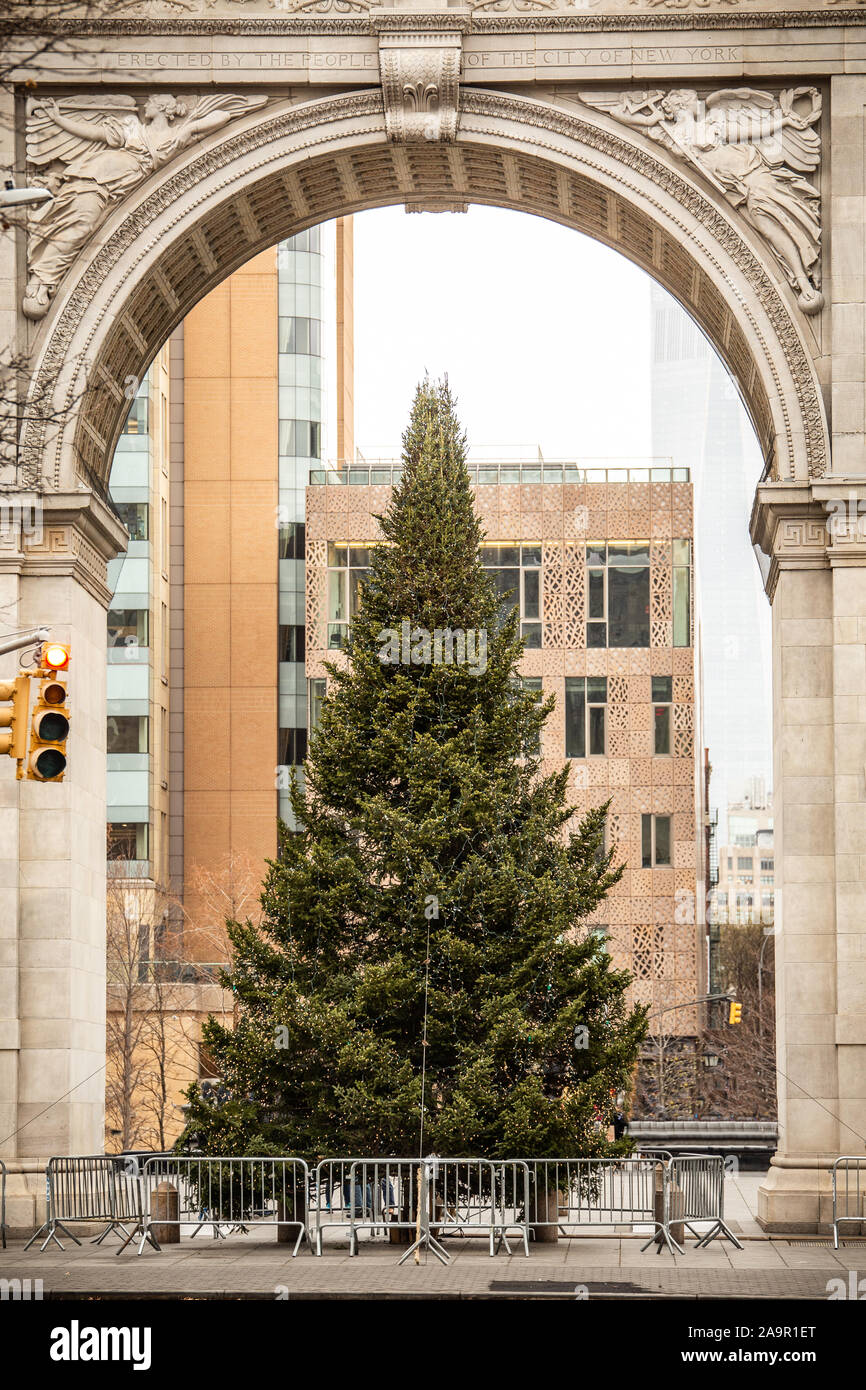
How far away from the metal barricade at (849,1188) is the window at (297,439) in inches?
2189

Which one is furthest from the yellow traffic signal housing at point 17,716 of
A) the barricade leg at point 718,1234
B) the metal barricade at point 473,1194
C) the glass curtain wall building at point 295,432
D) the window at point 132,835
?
the glass curtain wall building at point 295,432

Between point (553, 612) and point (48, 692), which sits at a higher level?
point (553, 612)

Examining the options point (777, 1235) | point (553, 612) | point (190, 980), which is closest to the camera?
point (777, 1235)

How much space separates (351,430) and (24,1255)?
70915 mm

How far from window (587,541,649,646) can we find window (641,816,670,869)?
5.96 metres

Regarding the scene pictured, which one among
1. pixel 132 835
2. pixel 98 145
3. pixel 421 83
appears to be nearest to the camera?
pixel 421 83

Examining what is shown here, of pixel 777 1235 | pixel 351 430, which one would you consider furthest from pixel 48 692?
pixel 351 430

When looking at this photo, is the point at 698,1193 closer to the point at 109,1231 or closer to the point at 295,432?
the point at 109,1231

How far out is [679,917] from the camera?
6284 cm

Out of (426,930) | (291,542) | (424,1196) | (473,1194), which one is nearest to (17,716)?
(424,1196)

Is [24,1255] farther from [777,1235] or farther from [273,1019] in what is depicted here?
[777,1235]

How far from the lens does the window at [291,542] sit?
75.9 meters

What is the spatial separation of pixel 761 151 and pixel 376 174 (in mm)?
5402

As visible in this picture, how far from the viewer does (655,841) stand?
64000 mm
